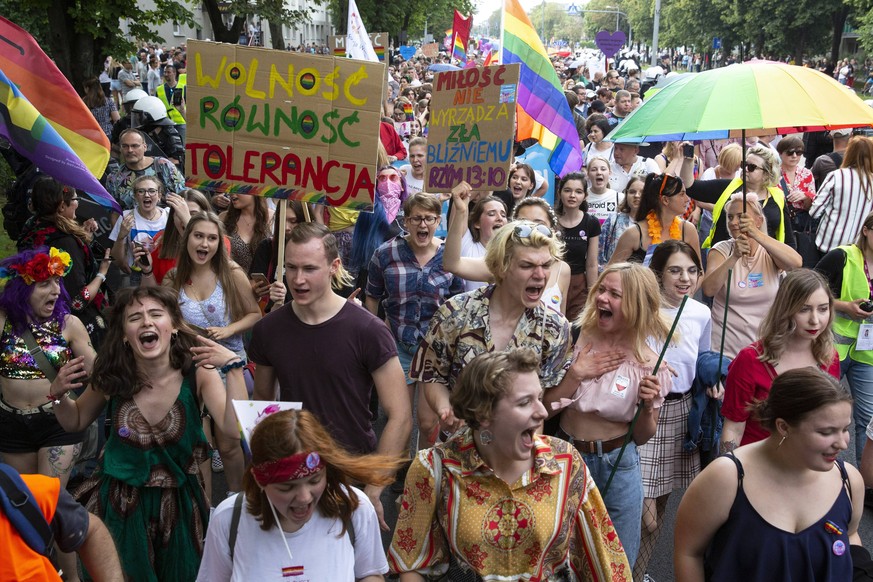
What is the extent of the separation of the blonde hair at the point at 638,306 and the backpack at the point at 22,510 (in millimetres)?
2454

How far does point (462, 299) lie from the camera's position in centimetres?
408

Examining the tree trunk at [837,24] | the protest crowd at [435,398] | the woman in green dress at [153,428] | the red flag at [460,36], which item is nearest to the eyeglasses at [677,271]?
the protest crowd at [435,398]

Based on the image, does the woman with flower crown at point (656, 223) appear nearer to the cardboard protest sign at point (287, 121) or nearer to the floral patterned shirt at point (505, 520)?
the cardboard protest sign at point (287, 121)

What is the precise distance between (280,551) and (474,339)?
55.6 inches

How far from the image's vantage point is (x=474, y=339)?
397 centimetres

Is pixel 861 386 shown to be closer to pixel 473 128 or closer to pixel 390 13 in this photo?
pixel 473 128

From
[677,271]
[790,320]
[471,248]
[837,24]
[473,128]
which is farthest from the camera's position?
[837,24]

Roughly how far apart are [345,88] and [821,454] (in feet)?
9.84

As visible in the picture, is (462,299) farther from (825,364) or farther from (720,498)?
(825,364)

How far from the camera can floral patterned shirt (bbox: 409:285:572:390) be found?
3.96m

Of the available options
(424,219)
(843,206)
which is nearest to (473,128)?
(424,219)

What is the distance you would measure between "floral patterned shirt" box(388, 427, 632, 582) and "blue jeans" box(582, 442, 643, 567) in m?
0.84

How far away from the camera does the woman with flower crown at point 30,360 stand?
465cm

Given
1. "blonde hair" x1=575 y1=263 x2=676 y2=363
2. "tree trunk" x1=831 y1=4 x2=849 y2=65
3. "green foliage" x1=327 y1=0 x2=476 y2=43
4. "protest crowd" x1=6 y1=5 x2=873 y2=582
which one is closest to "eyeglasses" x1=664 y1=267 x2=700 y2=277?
"protest crowd" x1=6 y1=5 x2=873 y2=582
